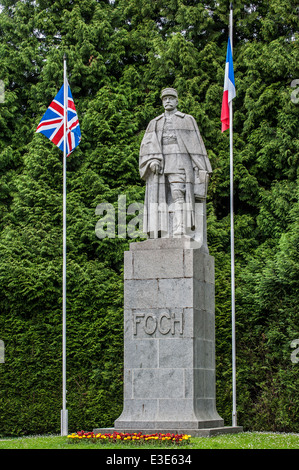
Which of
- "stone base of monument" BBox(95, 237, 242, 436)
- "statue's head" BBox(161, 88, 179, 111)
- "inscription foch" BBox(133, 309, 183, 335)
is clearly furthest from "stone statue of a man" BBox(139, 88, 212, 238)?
"inscription foch" BBox(133, 309, 183, 335)

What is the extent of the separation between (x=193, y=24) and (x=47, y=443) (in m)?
17.2

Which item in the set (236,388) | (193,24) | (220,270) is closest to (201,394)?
Result: (236,388)

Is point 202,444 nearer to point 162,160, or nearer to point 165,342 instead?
point 165,342

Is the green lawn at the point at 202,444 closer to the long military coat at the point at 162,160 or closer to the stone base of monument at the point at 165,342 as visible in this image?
the stone base of monument at the point at 165,342

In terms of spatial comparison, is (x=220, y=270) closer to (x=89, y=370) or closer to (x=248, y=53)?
(x=89, y=370)

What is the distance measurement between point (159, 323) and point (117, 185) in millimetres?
10955

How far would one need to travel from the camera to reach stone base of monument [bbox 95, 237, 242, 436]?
1374cm

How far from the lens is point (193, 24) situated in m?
26.5

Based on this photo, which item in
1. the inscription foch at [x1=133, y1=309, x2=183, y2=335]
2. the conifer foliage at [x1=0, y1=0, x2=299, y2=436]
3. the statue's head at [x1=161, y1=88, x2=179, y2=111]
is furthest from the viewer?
the conifer foliage at [x1=0, y1=0, x2=299, y2=436]

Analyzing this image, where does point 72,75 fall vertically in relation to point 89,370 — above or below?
above

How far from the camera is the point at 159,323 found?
14.1m

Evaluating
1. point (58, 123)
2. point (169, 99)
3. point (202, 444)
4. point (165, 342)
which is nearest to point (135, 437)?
point (202, 444)

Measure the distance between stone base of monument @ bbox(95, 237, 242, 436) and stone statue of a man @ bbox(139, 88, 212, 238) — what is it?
1.50ft

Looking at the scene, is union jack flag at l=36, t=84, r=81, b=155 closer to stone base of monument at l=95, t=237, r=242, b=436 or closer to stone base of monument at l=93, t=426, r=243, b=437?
stone base of monument at l=95, t=237, r=242, b=436
